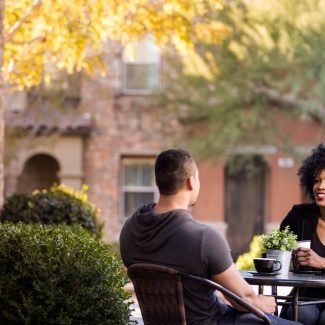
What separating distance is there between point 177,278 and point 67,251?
1.48m

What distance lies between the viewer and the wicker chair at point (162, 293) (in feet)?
17.6

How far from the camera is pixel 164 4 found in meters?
13.3

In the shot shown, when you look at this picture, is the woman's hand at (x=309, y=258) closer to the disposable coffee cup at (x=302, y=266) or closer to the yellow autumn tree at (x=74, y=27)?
the disposable coffee cup at (x=302, y=266)

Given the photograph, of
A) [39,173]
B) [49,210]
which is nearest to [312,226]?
[49,210]

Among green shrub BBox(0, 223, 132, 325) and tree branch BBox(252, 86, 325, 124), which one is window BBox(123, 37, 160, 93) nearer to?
tree branch BBox(252, 86, 325, 124)

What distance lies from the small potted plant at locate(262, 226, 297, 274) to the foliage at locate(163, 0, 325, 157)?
15.7 metres

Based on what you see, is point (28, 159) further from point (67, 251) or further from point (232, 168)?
point (67, 251)

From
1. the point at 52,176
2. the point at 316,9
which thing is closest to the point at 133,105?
the point at 52,176

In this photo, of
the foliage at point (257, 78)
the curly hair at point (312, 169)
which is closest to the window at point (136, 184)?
the foliage at point (257, 78)

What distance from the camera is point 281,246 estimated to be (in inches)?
244

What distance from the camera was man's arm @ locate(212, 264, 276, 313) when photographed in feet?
17.7

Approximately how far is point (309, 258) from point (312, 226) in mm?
439

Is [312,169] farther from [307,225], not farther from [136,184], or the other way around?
[136,184]

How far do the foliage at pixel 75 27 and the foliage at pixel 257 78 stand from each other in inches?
326
